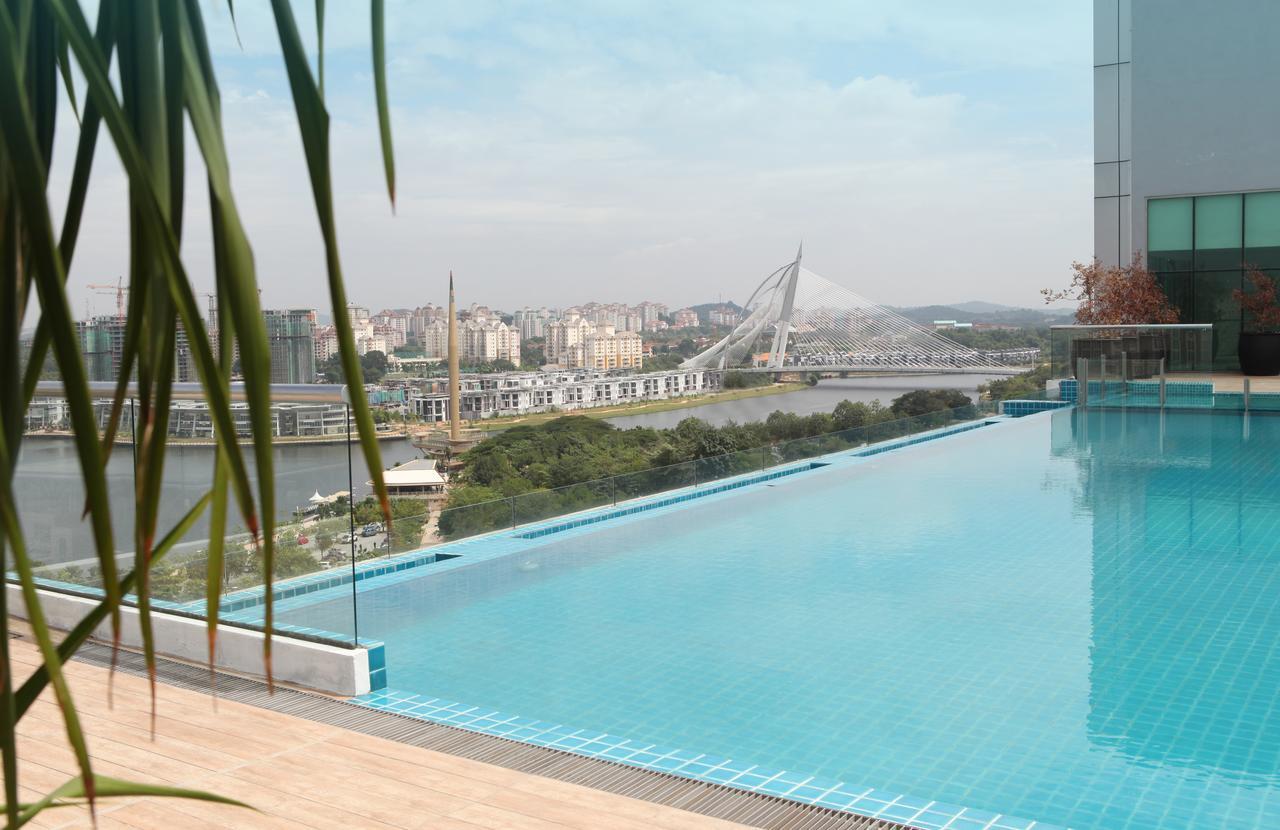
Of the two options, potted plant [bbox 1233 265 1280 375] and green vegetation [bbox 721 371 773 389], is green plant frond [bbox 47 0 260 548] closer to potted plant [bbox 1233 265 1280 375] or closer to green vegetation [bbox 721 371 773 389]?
potted plant [bbox 1233 265 1280 375]

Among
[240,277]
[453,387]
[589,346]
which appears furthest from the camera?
[589,346]

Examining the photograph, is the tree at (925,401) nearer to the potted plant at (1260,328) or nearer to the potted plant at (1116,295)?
the potted plant at (1116,295)

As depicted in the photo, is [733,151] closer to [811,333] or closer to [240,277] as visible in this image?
[811,333]

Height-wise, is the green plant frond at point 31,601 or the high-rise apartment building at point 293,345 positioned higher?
the high-rise apartment building at point 293,345

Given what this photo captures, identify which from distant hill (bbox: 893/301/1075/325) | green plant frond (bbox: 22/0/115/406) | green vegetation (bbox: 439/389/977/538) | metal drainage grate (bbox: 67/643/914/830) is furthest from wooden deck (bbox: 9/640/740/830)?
distant hill (bbox: 893/301/1075/325)

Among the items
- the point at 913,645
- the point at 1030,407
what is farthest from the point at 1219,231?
the point at 913,645

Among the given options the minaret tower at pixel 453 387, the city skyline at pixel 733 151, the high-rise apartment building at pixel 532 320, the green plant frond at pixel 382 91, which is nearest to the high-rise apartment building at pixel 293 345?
the green plant frond at pixel 382 91

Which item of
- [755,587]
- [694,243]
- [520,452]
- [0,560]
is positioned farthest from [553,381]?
[0,560]
